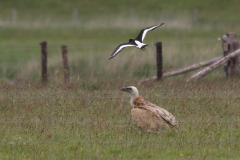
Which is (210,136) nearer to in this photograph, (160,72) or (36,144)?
(36,144)

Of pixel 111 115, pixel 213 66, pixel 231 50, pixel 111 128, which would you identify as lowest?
pixel 111 128

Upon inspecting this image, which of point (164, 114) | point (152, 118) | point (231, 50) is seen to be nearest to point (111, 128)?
point (152, 118)

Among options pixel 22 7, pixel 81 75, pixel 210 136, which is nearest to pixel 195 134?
pixel 210 136

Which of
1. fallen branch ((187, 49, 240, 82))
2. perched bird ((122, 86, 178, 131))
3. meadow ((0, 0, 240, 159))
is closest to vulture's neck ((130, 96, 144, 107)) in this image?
meadow ((0, 0, 240, 159))

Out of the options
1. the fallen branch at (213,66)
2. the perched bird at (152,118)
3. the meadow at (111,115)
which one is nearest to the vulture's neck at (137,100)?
the meadow at (111,115)

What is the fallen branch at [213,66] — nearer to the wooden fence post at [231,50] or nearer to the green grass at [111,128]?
the wooden fence post at [231,50]

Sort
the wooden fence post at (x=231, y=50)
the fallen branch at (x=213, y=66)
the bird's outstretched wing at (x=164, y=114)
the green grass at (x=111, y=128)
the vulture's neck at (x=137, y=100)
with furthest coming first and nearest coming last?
the wooden fence post at (x=231, y=50) < the fallen branch at (x=213, y=66) < the vulture's neck at (x=137, y=100) < the bird's outstretched wing at (x=164, y=114) < the green grass at (x=111, y=128)

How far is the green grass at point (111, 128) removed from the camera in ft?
22.0

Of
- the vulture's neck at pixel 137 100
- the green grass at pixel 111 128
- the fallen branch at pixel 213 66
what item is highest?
the fallen branch at pixel 213 66

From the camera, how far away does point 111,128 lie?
301 inches

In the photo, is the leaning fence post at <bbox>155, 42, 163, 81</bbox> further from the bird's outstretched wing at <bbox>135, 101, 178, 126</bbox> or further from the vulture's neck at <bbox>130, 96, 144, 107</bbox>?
the bird's outstretched wing at <bbox>135, 101, 178, 126</bbox>

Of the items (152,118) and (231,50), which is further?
(231,50)

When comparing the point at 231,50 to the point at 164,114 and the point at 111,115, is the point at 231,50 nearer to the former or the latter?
the point at 111,115

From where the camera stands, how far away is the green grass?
6.70m
